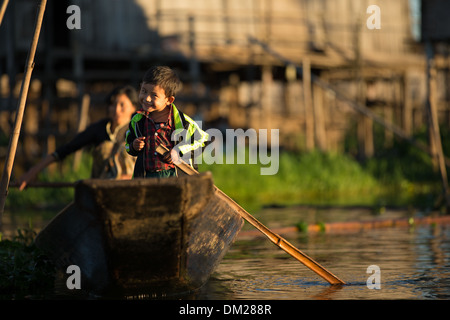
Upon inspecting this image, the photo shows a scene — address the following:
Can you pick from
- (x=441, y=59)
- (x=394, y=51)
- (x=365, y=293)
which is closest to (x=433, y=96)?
(x=365, y=293)

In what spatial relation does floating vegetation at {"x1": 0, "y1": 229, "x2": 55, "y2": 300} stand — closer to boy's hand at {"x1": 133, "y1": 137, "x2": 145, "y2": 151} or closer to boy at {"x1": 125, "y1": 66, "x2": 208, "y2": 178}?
boy at {"x1": 125, "y1": 66, "x2": 208, "y2": 178}

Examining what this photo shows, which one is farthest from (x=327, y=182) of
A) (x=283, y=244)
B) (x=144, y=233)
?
(x=144, y=233)

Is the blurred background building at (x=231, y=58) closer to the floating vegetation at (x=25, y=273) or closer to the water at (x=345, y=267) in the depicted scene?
the water at (x=345, y=267)

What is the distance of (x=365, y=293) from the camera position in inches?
238

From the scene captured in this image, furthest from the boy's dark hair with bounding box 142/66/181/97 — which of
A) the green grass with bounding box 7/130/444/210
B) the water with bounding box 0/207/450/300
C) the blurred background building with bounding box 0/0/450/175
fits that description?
the blurred background building with bounding box 0/0/450/175

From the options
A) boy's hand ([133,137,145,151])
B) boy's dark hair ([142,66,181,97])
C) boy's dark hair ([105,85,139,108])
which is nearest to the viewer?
boy's hand ([133,137,145,151])

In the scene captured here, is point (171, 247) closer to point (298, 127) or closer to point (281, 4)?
point (281, 4)

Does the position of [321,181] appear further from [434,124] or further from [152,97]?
[152,97]

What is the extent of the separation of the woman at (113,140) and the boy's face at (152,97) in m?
1.75

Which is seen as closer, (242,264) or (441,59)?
(242,264)

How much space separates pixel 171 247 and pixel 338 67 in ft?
52.5

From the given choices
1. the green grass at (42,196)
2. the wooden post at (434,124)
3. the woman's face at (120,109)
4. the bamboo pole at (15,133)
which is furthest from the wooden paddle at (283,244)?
the green grass at (42,196)

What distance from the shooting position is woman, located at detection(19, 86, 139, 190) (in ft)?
25.0

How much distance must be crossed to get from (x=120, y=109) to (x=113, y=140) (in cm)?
25
